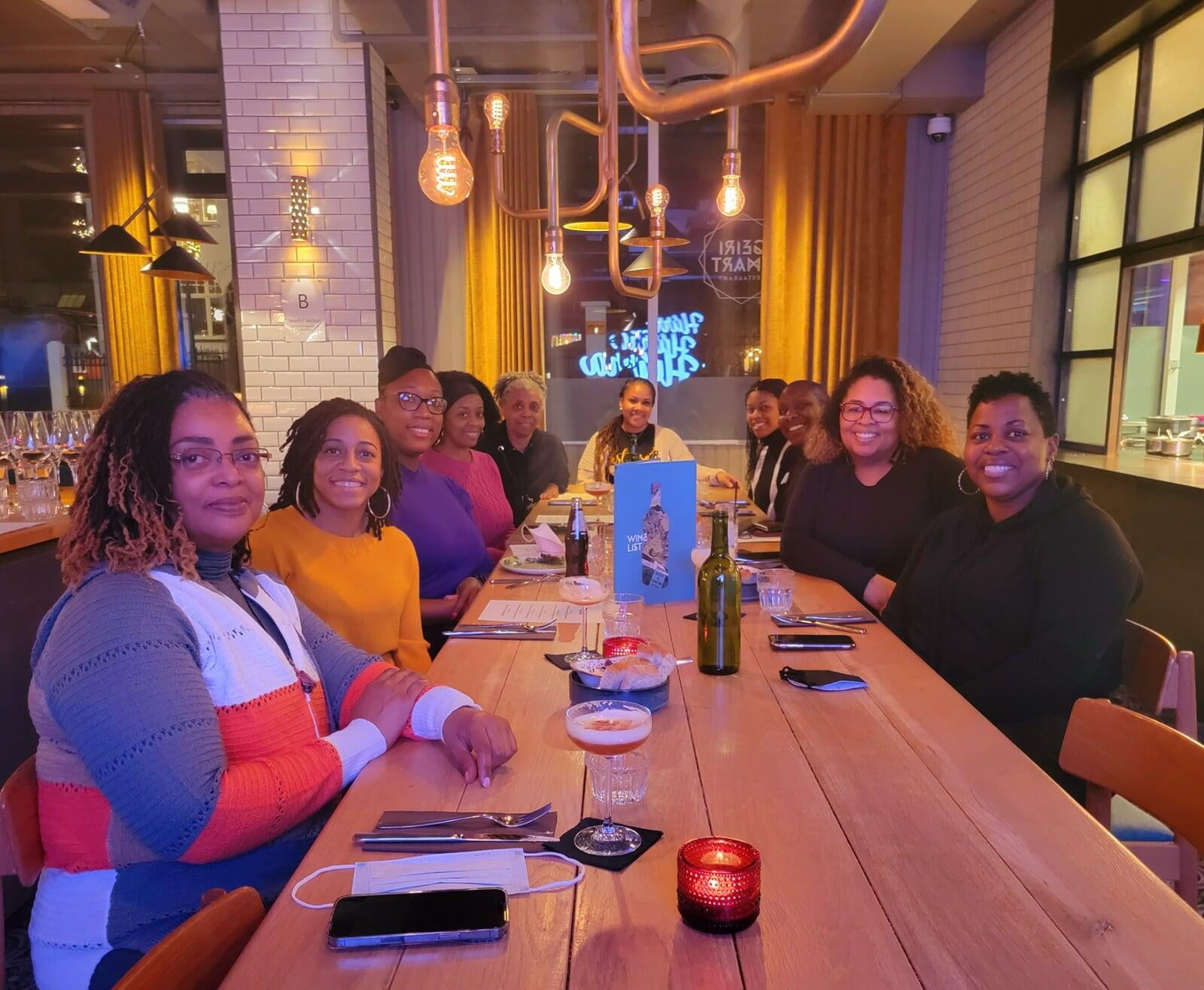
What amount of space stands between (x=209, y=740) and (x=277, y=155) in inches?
174

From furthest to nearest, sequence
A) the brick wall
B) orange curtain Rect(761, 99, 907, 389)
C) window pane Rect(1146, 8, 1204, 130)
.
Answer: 1. orange curtain Rect(761, 99, 907, 389)
2. the brick wall
3. window pane Rect(1146, 8, 1204, 130)

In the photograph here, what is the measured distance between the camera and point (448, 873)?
97cm

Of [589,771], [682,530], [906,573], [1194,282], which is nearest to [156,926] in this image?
[589,771]

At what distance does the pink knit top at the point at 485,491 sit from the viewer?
352 centimetres

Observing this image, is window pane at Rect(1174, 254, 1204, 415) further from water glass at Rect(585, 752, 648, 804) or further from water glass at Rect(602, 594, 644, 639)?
water glass at Rect(585, 752, 648, 804)

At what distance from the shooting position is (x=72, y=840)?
3.89ft

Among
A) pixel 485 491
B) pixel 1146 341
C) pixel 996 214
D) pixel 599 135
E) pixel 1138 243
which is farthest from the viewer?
pixel 996 214

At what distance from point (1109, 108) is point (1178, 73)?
0.53m

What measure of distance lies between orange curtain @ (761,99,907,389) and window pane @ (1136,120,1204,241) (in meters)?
1.94

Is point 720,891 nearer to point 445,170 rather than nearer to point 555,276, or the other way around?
point 445,170

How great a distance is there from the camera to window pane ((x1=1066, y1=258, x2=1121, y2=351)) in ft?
14.8

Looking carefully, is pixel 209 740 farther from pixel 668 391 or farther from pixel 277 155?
pixel 668 391

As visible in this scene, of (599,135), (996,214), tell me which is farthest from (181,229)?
(996,214)

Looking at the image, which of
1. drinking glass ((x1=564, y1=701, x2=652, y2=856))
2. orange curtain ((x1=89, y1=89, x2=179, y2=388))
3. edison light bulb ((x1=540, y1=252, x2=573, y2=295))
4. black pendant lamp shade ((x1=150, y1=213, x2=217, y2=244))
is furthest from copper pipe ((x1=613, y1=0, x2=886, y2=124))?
orange curtain ((x1=89, y1=89, x2=179, y2=388))
